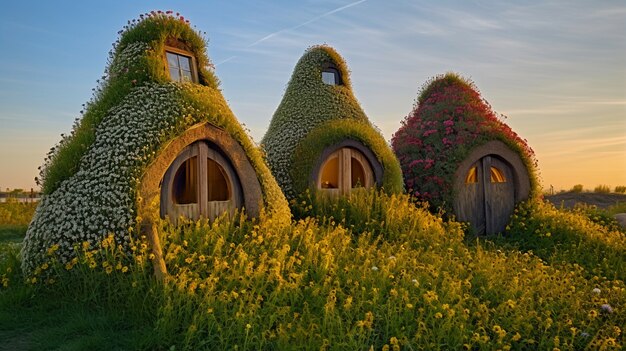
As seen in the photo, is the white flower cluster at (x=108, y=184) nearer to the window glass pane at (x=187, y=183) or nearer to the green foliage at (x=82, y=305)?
the green foliage at (x=82, y=305)

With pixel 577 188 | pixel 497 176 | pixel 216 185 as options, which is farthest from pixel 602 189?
pixel 216 185

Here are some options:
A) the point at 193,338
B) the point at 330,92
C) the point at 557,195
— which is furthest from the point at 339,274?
the point at 557,195

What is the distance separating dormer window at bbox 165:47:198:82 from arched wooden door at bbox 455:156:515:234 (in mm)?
7755

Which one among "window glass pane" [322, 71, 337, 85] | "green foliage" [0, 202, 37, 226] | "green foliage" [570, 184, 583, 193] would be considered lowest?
"green foliage" [0, 202, 37, 226]

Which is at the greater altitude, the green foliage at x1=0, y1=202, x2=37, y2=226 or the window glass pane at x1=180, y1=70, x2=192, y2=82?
the window glass pane at x1=180, y1=70, x2=192, y2=82

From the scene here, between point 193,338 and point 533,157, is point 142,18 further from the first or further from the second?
point 533,157

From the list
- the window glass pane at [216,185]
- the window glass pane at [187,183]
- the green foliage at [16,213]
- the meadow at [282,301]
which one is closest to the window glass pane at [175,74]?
the window glass pane at [187,183]

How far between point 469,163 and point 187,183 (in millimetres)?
7780

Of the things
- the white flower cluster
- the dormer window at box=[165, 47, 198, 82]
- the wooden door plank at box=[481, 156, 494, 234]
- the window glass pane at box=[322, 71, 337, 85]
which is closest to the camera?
the white flower cluster

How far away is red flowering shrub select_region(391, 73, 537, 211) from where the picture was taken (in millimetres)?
14344

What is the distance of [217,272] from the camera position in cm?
726

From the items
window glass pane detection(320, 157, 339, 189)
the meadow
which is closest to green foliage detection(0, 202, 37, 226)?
window glass pane detection(320, 157, 339, 189)

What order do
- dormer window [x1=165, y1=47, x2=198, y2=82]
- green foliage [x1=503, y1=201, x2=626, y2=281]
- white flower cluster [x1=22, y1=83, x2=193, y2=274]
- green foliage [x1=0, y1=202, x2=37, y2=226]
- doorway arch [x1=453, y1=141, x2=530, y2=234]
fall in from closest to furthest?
white flower cluster [x1=22, y1=83, x2=193, y2=274] < dormer window [x1=165, y1=47, x2=198, y2=82] < green foliage [x1=503, y1=201, x2=626, y2=281] < doorway arch [x1=453, y1=141, x2=530, y2=234] < green foliage [x1=0, y1=202, x2=37, y2=226]

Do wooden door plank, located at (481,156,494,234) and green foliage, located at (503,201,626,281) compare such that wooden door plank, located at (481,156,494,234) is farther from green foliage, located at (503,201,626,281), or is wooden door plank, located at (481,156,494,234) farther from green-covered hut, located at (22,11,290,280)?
green-covered hut, located at (22,11,290,280)
